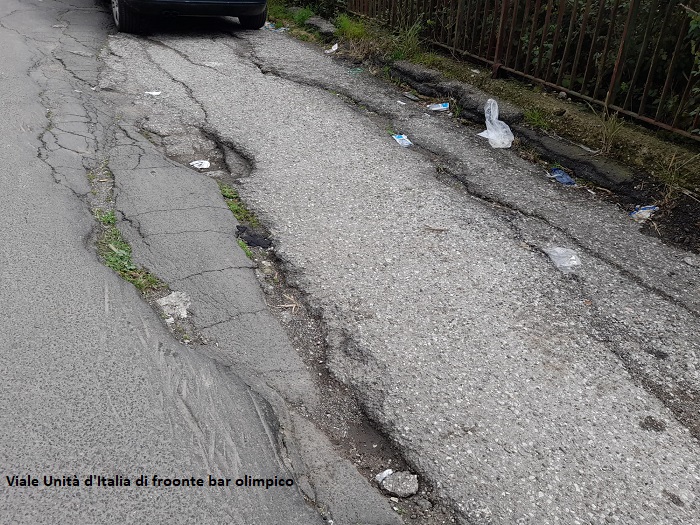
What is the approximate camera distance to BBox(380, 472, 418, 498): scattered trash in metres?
2.15

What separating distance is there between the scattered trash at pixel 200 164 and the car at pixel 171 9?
12.9 feet

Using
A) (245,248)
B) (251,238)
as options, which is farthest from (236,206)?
(245,248)

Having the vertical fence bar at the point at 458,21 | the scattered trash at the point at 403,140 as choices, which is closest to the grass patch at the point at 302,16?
the vertical fence bar at the point at 458,21

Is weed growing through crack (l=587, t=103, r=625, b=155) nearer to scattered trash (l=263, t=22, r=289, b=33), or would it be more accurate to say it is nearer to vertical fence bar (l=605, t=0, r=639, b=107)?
vertical fence bar (l=605, t=0, r=639, b=107)

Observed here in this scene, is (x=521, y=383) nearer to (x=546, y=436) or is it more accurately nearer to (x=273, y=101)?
(x=546, y=436)

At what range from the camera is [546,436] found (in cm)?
235

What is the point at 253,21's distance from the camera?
8656 millimetres

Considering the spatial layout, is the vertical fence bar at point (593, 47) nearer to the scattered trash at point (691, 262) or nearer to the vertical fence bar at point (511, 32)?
the vertical fence bar at point (511, 32)

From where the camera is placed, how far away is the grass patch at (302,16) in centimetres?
889

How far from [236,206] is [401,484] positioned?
7.56ft

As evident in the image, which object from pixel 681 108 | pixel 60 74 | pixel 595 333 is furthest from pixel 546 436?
pixel 60 74

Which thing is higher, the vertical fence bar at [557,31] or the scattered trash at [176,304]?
the vertical fence bar at [557,31]

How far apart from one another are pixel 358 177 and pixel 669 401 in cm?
259

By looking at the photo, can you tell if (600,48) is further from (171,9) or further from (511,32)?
(171,9)
